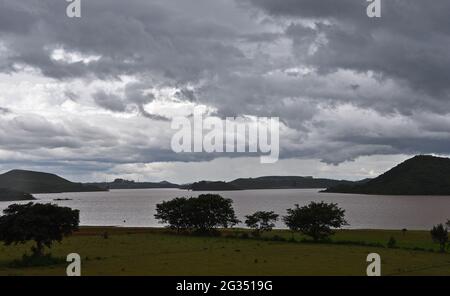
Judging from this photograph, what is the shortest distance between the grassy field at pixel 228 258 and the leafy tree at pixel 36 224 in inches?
141

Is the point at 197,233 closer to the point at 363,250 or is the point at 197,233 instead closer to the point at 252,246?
the point at 252,246

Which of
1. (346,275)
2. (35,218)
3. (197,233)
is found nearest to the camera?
(346,275)

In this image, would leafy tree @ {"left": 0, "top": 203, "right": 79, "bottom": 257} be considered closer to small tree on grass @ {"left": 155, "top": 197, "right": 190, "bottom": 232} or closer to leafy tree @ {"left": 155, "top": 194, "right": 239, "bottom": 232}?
leafy tree @ {"left": 155, "top": 194, "right": 239, "bottom": 232}

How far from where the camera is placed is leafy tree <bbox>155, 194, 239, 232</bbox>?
114500mm

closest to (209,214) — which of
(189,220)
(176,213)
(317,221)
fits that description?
(189,220)

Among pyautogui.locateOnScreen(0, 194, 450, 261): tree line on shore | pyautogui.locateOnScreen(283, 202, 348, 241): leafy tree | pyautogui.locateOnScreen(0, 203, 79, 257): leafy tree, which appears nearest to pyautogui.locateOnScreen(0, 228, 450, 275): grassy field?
pyautogui.locateOnScreen(0, 203, 79, 257): leafy tree

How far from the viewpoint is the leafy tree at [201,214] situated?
4508 inches

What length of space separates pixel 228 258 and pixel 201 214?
49738 mm

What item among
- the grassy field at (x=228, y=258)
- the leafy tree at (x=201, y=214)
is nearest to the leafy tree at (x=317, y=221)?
the grassy field at (x=228, y=258)

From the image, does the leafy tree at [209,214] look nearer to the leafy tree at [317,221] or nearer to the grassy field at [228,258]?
the leafy tree at [317,221]

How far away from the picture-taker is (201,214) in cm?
11400
